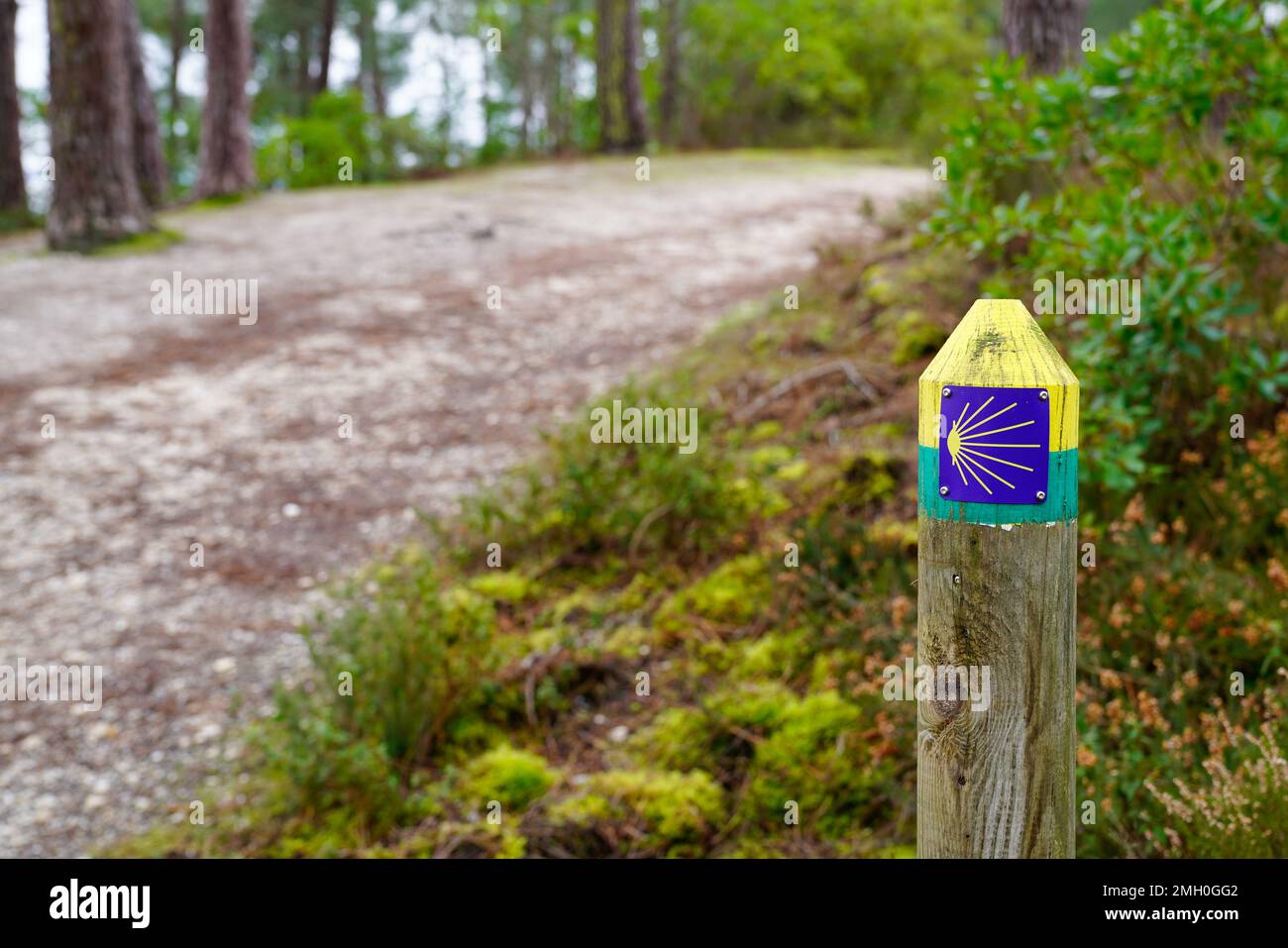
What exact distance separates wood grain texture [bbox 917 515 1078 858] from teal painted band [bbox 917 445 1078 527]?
0.06 feet

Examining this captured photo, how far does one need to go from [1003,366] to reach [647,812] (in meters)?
2.41

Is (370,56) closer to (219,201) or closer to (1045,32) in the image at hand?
(219,201)

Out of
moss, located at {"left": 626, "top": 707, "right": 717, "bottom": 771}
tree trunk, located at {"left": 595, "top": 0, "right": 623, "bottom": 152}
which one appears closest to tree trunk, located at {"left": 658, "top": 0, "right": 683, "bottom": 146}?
tree trunk, located at {"left": 595, "top": 0, "right": 623, "bottom": 152}

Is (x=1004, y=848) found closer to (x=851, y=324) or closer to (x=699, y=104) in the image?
(x=851, y=324)

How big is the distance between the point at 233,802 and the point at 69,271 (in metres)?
8.61

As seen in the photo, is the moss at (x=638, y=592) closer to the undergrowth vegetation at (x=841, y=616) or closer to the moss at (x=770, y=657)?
the undergrowth vegetation at (x=841, y=616)

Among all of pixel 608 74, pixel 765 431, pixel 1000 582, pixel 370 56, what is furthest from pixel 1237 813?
pixel 370 56

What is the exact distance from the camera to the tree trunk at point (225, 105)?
15750 millimetres

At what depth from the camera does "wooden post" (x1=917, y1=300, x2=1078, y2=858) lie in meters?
1.78

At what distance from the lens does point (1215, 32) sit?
13.5 ft

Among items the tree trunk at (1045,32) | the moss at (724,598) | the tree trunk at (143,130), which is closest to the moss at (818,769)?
the moss at (724,598)

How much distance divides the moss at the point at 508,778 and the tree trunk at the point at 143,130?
1591 cm

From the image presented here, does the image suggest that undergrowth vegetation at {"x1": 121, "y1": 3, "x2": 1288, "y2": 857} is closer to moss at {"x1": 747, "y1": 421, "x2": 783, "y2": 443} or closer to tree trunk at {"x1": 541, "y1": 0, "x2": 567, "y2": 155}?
moss at {"x1": 747, "y1": 421, "x2": 783, "y2": 443}

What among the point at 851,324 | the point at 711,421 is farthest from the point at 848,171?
the point at 711,421
